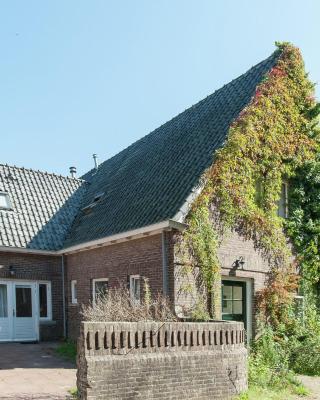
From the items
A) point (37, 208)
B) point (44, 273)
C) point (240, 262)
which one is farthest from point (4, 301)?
point (240, 262)

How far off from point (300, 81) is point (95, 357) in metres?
11.7

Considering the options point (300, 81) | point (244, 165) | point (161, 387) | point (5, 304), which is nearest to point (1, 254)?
point (5, 304)

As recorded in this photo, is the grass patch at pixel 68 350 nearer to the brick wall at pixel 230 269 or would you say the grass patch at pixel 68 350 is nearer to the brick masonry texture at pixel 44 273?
the brick masonry texture at pixel 44 273

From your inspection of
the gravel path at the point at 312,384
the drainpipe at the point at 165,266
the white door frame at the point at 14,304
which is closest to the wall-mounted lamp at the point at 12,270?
the white door frame at the point at 14,304

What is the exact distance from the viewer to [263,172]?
13469mm

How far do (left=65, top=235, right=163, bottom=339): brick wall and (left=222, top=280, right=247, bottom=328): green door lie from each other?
2104mm

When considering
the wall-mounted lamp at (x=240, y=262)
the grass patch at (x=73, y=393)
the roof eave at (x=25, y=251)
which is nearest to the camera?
the grass patch at (x=73, y=393)

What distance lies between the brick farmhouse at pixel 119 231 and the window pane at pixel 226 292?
3 cm

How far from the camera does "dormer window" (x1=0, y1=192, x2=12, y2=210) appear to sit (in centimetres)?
1716

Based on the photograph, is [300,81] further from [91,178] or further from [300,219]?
[91,178]

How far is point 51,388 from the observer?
8.95 m

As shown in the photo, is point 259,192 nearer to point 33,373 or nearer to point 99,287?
point 99,287

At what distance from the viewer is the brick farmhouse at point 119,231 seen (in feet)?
40.0

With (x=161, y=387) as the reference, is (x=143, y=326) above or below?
above
